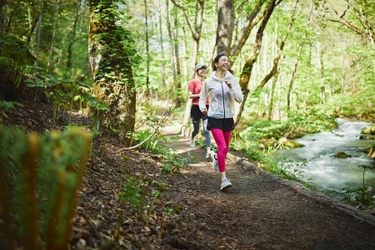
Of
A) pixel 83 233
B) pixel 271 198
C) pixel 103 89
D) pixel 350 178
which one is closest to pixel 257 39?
pixel 350 178

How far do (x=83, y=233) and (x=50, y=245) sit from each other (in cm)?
61

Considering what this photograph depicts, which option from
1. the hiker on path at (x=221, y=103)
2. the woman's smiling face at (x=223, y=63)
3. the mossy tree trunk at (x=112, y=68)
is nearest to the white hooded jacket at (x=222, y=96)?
the hiker on path at (x=221, y=103)

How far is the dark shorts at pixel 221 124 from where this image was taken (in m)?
4.62

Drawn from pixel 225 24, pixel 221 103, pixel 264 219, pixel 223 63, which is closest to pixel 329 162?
pixel 225 24

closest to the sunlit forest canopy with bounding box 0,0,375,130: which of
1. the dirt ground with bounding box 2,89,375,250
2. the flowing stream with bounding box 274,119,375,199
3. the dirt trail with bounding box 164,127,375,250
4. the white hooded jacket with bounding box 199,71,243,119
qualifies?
the white hooded jacket with bounding box 199,71,243,119

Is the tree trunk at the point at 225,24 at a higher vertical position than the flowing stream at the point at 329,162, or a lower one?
higher

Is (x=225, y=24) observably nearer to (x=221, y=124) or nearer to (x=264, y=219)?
(x=221, y=124)

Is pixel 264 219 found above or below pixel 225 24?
below

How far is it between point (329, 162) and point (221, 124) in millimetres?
8358

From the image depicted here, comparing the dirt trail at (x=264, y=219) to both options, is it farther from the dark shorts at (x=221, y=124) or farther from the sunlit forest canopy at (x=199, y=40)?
the sunlit forest canopy at (x=199, y=40)

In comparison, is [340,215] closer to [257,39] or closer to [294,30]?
[257,39]

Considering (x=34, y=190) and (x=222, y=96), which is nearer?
(x=34, y=190)

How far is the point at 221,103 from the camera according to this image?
4.68m

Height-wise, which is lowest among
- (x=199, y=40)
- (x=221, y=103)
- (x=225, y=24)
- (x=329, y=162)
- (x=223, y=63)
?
(x=329, y=162)
